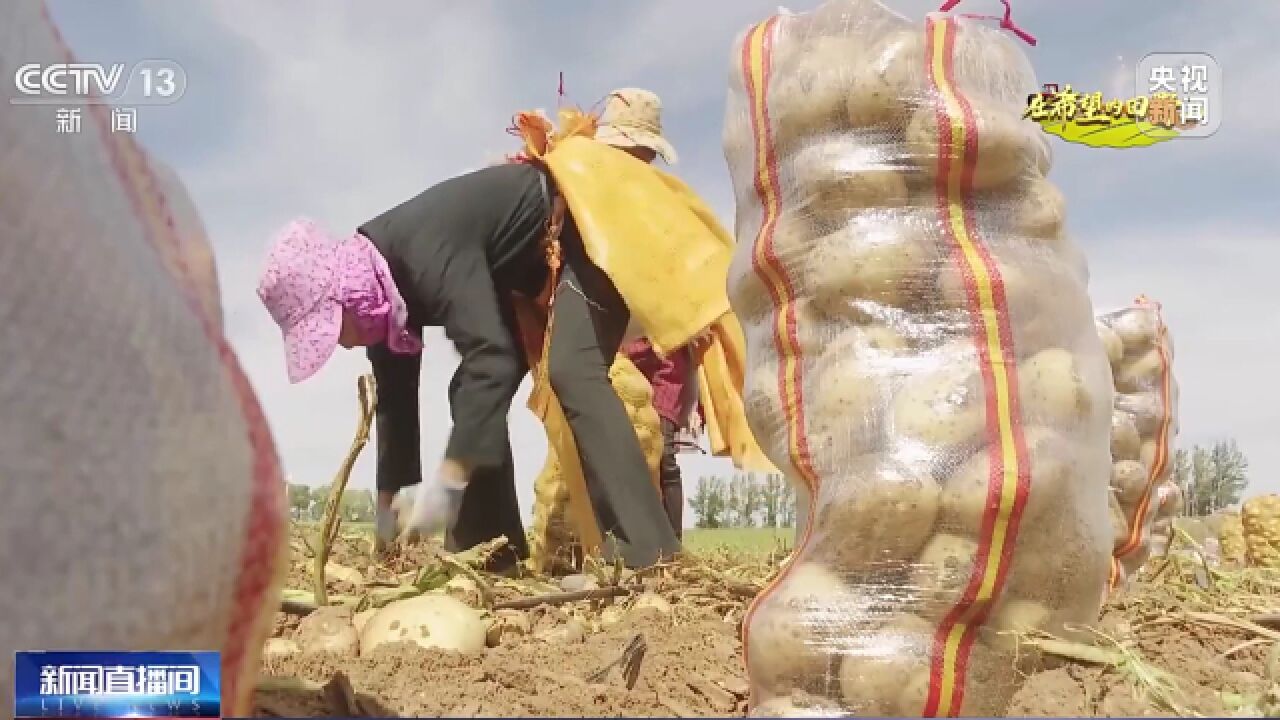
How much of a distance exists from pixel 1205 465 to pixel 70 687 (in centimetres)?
807

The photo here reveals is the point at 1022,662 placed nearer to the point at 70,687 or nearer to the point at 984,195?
the point at 984,195

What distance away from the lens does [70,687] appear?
0.64 m

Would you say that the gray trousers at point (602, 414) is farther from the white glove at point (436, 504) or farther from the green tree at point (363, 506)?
the green tree at point (363, 506)

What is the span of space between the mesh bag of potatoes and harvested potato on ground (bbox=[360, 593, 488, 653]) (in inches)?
56.9

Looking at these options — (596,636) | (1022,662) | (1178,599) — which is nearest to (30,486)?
(1022,662)

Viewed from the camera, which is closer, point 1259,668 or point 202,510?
point 202,510

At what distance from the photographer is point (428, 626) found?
1374mm

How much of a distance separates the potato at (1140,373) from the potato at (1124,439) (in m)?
0.12

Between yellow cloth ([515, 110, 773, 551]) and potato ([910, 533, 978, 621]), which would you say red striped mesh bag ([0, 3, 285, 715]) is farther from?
yellow cloth ([515, 110, 773, 551])

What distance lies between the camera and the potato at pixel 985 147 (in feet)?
3.64

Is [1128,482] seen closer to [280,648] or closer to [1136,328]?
[1136,328]

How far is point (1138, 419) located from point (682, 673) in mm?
1649

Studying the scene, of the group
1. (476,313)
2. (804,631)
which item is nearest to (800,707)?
(804,631)

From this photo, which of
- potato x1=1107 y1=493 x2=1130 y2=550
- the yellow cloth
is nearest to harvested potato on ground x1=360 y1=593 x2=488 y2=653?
the yellow cloth
